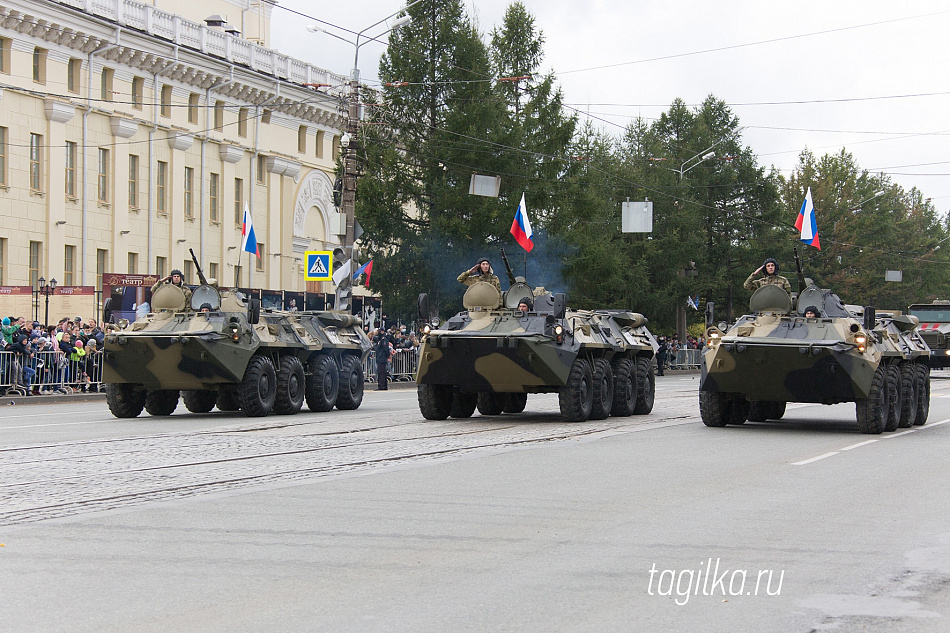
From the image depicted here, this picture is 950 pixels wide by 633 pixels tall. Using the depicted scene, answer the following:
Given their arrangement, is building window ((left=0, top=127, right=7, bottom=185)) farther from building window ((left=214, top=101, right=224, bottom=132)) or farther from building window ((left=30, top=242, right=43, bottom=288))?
building window ((left=214, top=101, right=224, bottom=132))

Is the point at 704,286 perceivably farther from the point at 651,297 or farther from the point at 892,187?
the point at 892,187

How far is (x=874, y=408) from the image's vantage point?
18000mm

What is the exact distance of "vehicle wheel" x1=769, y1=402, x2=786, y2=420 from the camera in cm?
2106

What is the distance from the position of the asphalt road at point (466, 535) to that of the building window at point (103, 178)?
30.4m

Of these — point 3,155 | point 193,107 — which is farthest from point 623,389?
point 193,107

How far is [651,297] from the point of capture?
5550 cm

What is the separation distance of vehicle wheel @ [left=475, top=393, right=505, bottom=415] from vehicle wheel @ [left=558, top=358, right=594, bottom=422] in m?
2.32

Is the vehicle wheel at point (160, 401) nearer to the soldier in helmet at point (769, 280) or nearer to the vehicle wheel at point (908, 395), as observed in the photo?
the soldier in helmet at point (769, 280)

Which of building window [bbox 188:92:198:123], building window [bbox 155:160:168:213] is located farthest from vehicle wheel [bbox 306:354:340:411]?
building window [bbox 188:92:198:123]

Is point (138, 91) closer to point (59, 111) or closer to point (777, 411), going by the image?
point (59, 111)

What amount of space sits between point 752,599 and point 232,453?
26.8ft

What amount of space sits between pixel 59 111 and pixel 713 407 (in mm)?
29782

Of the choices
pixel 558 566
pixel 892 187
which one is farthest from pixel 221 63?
pixel 892 187

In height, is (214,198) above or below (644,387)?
above
